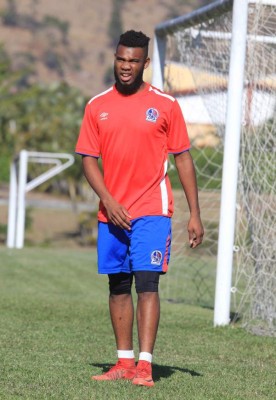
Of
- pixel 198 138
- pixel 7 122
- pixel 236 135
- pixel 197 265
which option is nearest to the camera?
pixel 236 135

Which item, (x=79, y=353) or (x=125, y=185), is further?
(x=79, y=353)

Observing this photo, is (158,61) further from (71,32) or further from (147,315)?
(71,32)

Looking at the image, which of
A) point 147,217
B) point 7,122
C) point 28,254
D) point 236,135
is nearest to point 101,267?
point 147,217

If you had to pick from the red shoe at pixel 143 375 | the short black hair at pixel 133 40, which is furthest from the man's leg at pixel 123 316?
the short black hair at pixel 133 40

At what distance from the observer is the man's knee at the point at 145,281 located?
268 inches

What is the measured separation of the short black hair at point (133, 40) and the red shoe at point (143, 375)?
1848 millimetres

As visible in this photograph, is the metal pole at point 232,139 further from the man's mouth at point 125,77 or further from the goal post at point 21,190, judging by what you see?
the goal post at point 21,190

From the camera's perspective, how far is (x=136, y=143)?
677 cm

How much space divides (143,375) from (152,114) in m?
1.51

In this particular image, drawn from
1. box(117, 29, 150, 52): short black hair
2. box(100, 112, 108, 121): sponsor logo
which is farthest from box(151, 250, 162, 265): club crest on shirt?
box(117, 29, 150, 52): short black hair

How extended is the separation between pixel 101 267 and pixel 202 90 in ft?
18.6

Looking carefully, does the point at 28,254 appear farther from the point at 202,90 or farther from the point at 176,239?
the point at 202,90

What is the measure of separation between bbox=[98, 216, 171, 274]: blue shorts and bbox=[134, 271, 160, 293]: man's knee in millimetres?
27

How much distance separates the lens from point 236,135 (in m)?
10.0
